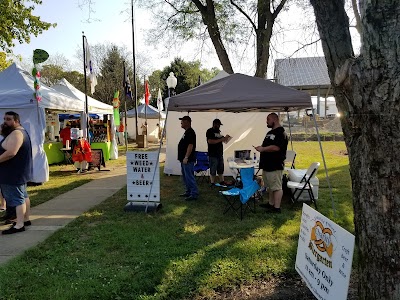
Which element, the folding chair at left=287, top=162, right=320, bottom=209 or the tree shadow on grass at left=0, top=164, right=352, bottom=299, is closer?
the tree shadow on grass at left=0, top=164, right=352, bottom=299

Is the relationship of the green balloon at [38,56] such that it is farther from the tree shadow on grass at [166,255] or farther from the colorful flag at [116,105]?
the colorful flag at [116,105]

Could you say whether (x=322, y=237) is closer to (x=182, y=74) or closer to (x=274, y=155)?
(x=274, y=155)

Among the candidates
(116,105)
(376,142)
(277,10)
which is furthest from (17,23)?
(376,142)

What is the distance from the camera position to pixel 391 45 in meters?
2.07

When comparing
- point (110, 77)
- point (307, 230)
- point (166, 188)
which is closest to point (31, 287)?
point (307, 230)

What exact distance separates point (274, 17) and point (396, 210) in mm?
10532

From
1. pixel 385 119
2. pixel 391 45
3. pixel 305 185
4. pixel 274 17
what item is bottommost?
pixel 305 185

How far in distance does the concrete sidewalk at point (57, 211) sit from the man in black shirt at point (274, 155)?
358 centimetres

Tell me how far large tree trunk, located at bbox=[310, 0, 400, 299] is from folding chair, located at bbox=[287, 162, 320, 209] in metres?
4.17

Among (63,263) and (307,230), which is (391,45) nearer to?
(307,230)

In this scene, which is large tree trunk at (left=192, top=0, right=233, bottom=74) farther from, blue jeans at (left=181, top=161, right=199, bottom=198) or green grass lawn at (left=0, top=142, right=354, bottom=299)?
green grass lawn at (left=0, top=142, right=354, bottom=299)

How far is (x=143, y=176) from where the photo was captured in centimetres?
669

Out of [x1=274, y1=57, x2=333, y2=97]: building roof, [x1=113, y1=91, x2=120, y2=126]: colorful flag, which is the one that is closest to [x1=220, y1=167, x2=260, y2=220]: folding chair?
[x1=113, y1=91, x2=120, y2=126]: colorful flag

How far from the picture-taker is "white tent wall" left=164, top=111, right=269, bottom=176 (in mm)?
10719
